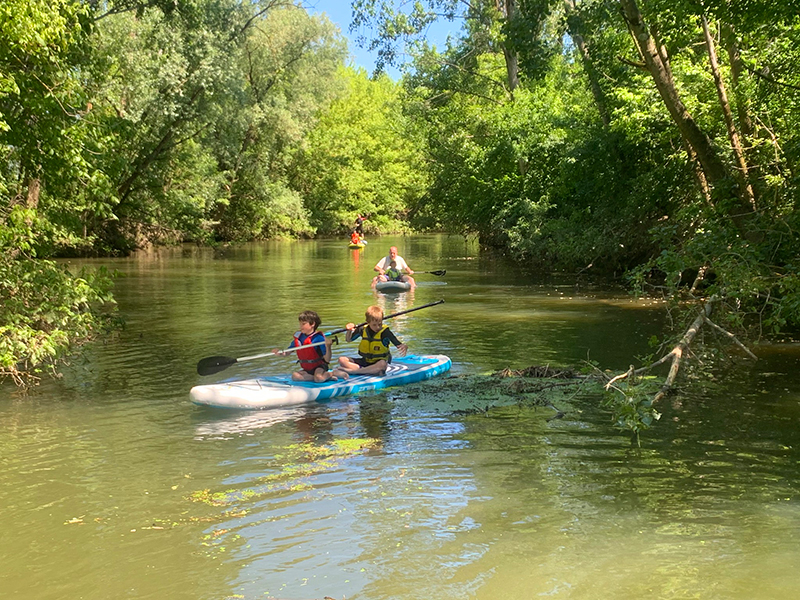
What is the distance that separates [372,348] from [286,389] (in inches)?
50.5

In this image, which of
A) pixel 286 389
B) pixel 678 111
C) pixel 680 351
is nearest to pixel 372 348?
pixel 286 389

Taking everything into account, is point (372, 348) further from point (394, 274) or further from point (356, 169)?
point (356, 169)

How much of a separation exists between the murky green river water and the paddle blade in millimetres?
360

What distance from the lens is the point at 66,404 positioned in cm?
870

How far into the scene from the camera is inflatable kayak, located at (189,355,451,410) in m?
8.46

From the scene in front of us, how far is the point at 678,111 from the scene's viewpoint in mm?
11078

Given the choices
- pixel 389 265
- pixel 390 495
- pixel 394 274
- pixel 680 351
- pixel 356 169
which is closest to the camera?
pixel 390 495

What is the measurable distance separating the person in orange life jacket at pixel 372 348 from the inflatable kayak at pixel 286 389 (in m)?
0.10

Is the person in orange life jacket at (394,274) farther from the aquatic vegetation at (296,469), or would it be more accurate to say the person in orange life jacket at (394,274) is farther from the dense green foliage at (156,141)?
the aquatic vegetation at (296,469)

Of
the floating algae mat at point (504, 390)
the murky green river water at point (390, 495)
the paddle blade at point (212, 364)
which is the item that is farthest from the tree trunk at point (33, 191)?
the floating algae mat at point (504, 390)

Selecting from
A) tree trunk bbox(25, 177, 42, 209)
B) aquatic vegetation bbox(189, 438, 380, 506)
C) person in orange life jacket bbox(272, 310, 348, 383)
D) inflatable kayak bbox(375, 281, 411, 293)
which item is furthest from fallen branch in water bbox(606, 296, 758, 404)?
inflatable kayak bbox(375, 281, 411, 293)

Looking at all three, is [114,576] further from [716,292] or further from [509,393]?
[716,292]

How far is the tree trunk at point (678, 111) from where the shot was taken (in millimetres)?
10625

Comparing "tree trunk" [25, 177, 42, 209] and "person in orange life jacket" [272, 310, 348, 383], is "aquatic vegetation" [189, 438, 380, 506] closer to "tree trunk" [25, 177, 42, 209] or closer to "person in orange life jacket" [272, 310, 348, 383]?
"person in orange life jacket" [272, 310, 348, 383]
